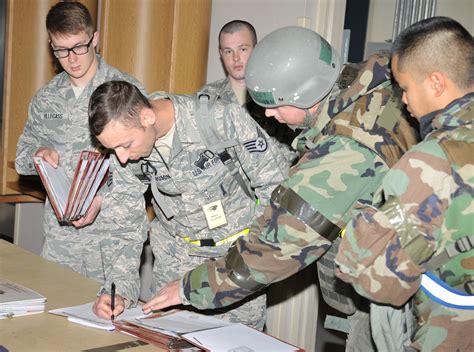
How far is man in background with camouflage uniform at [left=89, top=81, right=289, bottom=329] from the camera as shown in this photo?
2.33 metres

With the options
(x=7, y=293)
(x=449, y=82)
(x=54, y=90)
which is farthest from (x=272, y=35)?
(x=54, y=90)

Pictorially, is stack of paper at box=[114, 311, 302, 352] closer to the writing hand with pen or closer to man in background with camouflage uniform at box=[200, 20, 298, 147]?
the writing hand with pen

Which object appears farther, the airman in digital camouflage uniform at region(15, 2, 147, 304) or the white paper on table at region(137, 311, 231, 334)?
the airman in digital camouflage uniform at region(15, 2, 147, 304)

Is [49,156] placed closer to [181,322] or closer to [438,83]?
[181,322]


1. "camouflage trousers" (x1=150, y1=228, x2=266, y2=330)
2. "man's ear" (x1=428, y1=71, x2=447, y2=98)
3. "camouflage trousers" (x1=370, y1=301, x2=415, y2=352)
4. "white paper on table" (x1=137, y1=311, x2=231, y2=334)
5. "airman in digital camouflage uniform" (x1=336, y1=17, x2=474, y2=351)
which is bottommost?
"camouflage trousers" (x1=150, y1=228, x2=266, y2=330)

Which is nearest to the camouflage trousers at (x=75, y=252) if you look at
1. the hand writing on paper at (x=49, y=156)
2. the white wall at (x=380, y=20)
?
the hand writing on paper at (x=49, y=156)

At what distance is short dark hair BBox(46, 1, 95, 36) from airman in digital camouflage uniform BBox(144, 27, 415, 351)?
3.89 ft

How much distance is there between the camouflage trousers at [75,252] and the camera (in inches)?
120

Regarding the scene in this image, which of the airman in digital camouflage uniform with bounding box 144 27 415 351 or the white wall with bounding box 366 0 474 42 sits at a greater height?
the white wall with bounding box 366 0 474 42

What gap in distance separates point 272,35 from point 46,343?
1.11 meters

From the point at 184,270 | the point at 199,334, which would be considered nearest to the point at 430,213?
the point at 199,334

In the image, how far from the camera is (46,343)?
1.84 m

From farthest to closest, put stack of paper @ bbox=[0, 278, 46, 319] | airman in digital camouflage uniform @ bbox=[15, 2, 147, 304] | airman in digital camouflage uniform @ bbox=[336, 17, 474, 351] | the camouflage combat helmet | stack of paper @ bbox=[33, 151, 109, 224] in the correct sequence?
1. airman in digital camouflage uniform @ bbox=[15, 2, 147, 304]
2. stack of paper @ bbox=[33, 151, 109, 224]
3. stack of paper @ bbox=[0, 278, 46, 319]
4. the camouflage combat helmet
5. airman in digital camouflage uniform @ bbox=[336, 17, 474, 351]

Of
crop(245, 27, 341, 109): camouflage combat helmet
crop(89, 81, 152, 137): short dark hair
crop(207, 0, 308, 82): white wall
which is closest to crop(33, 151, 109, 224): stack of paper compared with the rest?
crop(89, 81, 152, 137): short dark hair
